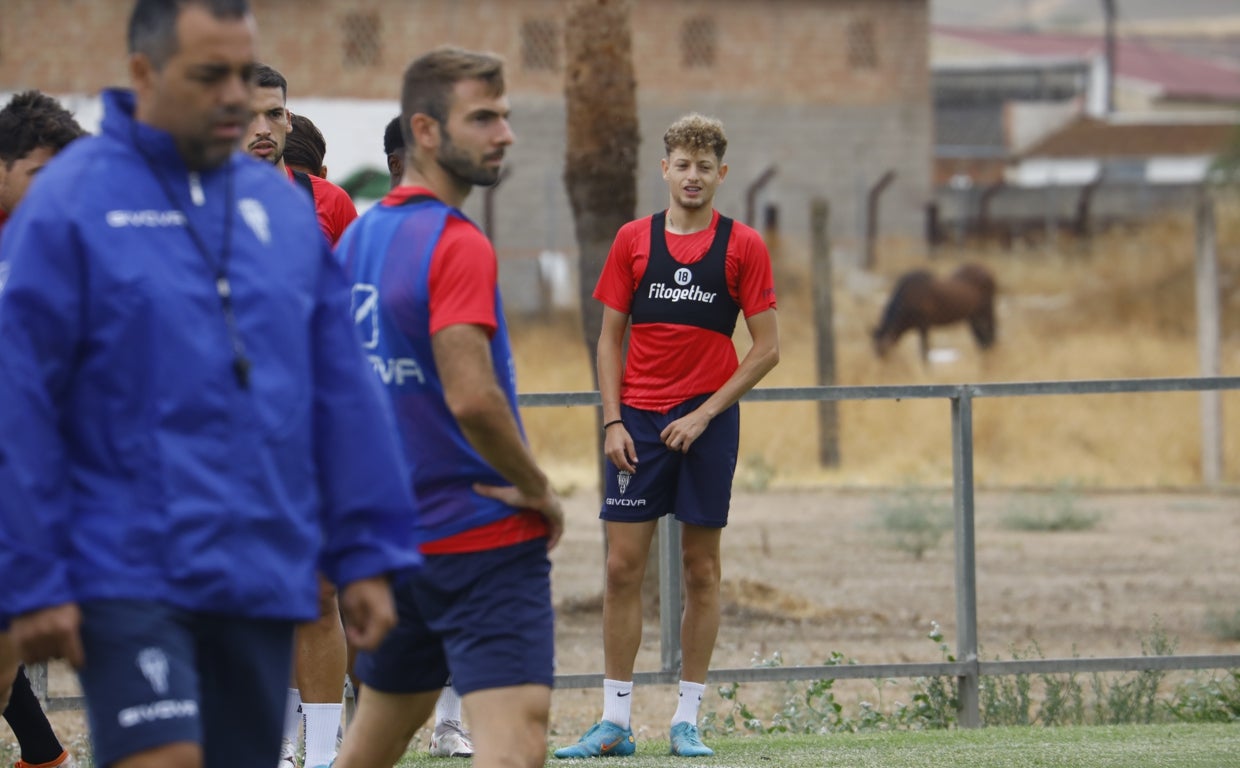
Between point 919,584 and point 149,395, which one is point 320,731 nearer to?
point 149,395

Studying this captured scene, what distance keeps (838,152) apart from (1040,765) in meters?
36.8

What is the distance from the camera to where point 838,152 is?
139 ft

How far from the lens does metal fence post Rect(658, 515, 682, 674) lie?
297 inches

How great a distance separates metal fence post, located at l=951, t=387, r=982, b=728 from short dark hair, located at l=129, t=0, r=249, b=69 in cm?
515

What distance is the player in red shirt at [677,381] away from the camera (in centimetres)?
652

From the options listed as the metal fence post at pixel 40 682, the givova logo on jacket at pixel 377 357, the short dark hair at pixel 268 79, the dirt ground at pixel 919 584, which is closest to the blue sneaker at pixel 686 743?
the dirt ground at pixel 919 584

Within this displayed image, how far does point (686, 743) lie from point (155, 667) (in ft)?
12.9

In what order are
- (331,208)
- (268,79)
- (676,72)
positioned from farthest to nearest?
(676,72), (331,208), (268,79)

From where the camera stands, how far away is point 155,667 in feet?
9.73

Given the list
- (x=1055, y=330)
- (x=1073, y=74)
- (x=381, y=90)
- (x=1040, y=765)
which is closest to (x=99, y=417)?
(x=1040, y=765)

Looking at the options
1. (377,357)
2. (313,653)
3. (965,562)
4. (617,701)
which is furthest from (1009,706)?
(377,357)

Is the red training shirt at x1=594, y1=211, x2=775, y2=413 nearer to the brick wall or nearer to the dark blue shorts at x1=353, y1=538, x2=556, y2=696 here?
the dark blue shorts at x1=353, y1=538, x2=556, y2=696

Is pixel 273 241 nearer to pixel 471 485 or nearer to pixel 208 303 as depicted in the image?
pixel 208 303

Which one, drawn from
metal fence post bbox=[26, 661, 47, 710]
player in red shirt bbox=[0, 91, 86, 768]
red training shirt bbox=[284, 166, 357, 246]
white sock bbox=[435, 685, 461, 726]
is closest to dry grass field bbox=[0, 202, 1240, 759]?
white sock bbox=[435, 685, 461, 726]
